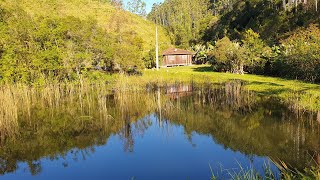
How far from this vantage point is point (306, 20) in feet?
158

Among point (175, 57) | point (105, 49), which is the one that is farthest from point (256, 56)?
point (175, 57)

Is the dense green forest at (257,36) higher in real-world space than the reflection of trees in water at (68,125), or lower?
higher

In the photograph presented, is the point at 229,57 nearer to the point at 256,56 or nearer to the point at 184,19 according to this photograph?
the point at 256,56

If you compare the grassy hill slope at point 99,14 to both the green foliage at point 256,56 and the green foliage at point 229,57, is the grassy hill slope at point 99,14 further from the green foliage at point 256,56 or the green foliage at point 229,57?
the green foliage at point 256,56

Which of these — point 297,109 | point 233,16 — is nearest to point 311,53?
point 297,109

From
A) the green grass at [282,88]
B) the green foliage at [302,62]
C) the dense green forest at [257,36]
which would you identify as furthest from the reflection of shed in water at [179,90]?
the dense green forest at [257,36]

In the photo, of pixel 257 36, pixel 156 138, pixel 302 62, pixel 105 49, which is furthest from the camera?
pixel 257 36

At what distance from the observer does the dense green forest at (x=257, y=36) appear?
81.3 feet

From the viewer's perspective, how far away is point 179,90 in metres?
23.9

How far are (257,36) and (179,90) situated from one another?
58.4 ft

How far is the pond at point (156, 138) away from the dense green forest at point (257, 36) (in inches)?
319

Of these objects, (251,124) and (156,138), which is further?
(251,124)

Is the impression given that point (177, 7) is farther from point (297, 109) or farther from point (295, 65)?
point (297, 109)

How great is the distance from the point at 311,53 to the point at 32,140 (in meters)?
20.3
